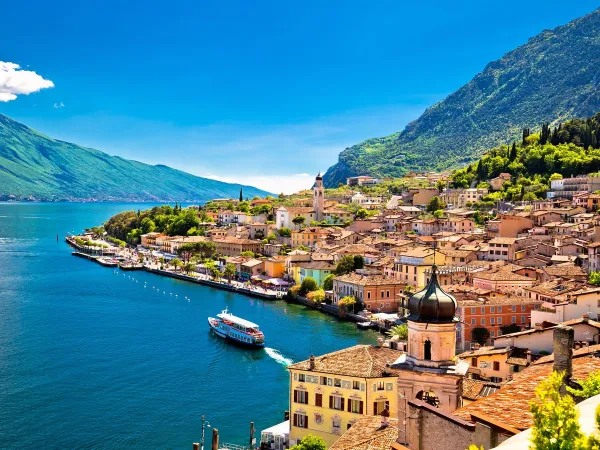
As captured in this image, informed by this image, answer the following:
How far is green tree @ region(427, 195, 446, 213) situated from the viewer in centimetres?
11219

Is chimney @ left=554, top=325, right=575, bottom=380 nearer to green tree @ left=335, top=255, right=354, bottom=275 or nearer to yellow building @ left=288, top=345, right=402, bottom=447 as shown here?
yellow building @ left=288, top=345, right=402, bottom=447

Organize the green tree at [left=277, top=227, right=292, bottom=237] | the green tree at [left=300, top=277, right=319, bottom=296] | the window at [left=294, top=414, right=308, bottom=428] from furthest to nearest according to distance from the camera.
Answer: the green tree at [left=277, top=227, right=292, bottom=237]
the green tree at [left=300, top=277, right=319, bottom=296]
the window at [left=294, top=414, right=308, bottom=428]

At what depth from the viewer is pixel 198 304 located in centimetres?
6975

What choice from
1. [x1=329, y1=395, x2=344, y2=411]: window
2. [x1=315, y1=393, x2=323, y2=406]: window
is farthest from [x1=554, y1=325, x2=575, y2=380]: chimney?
[x1=315, y1=393, x2=323, y2=406]: window

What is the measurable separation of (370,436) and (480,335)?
2729 centimetres

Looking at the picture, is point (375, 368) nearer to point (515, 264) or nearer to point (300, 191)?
point (515, 264)

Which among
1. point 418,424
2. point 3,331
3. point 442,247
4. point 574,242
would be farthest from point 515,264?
point 418,424

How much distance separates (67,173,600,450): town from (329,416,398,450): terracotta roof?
8 cm

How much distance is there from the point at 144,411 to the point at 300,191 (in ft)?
511

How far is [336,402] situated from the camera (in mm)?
27688

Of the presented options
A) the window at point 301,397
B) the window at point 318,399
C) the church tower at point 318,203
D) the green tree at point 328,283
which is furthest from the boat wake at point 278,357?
the church tower at point 318,203

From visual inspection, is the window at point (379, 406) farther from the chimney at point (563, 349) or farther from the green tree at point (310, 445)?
the chimney at point (563, 349)

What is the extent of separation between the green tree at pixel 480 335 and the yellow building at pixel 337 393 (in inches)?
674

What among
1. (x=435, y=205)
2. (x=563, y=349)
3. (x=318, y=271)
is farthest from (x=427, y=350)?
(x=435, y=205)
